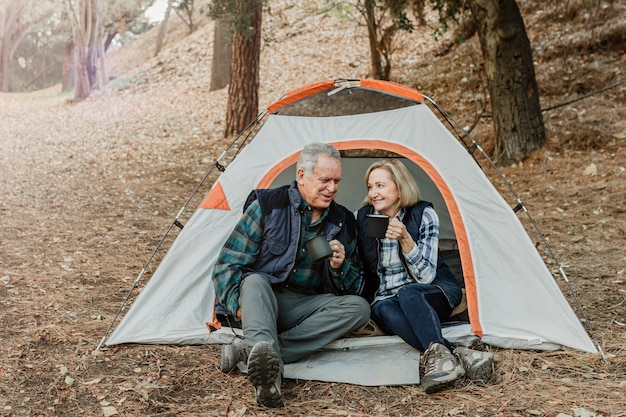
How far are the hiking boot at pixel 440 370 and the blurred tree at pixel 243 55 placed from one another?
6.36 meters

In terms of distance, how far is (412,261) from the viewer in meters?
3.23

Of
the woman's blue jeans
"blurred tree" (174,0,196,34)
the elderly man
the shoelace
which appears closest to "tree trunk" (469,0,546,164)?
the woman's blue jeans

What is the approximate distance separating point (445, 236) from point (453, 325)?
1.95 metres

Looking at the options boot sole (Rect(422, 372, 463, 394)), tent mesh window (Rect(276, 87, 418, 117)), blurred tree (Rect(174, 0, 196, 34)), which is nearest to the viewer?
boot sole (Rect(422, 372, 463, 394))

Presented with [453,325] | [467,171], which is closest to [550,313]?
[453,325]

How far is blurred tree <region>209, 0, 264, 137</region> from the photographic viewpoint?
8398 millimetres

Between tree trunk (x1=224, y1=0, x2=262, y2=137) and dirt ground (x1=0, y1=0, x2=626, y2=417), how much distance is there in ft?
1.93

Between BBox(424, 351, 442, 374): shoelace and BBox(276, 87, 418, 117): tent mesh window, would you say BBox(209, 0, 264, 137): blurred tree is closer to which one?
BBox(276, 87, 418, 117): tent mesh window

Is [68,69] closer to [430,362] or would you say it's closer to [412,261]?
[412,261]

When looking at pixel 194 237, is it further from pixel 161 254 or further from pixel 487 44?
pixel 487 44

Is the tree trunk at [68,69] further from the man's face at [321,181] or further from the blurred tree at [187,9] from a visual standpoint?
the man's face at [321,181]

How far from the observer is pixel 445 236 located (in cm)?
527

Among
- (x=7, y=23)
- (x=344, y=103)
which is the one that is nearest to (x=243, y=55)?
(x=344, y=103)

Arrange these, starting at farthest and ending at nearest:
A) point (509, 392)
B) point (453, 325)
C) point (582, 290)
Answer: point (582, 290) < point (453, 325) < point (509, 392)
